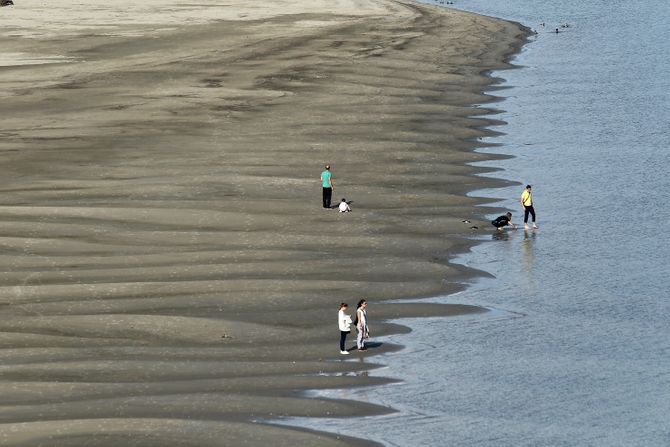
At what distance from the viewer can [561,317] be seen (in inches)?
1225

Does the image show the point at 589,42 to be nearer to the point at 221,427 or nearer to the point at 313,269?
the point at 313,269

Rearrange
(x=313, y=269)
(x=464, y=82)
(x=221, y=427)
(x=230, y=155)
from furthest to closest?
(x=464, y=82)
(x=230, y=155)
(x=313, y=269)
(x=221, y=427)

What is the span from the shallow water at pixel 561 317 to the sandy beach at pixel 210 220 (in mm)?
1140

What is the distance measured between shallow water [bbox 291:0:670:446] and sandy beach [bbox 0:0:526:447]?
3.74 feet

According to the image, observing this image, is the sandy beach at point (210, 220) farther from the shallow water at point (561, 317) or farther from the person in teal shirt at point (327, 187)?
the shallow water at point (561, 317)

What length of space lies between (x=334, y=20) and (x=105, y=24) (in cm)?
1499

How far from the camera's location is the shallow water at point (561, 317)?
2444cm

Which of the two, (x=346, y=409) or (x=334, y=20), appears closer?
(x=346, y=409)

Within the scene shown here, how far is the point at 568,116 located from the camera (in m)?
58.6

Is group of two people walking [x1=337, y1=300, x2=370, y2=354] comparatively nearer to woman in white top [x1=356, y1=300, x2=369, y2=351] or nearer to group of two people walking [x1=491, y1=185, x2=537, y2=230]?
woman in white top [x1=356, y1=300, x2=369, y2=351]

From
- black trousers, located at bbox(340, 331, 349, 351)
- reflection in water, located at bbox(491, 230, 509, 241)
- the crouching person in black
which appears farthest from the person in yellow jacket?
black trousers, located at bbox(340, 331, 349, 351)

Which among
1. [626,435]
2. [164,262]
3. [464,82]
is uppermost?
[464,82]

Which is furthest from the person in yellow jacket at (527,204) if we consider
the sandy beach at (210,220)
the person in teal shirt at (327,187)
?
the person in teal shirt at (327,187)

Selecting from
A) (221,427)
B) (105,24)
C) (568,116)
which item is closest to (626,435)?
(221,427)
